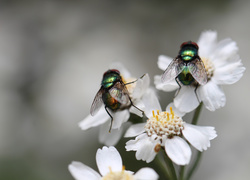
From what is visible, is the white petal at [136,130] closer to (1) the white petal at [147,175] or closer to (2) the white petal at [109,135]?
(2) the white petal at [109,135]

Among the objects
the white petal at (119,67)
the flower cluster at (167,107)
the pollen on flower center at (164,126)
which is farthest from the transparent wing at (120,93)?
the white petal at (119,67)

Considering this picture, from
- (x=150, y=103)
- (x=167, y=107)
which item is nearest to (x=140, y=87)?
(x=150, y=103)

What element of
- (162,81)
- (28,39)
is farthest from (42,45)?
(162,81)

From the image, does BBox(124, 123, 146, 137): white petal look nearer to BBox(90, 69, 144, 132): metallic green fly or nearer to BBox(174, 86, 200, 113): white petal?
BBox(90, 69, 144, 132): metallic green fly

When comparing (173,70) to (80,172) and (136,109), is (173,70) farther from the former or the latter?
(80,172)

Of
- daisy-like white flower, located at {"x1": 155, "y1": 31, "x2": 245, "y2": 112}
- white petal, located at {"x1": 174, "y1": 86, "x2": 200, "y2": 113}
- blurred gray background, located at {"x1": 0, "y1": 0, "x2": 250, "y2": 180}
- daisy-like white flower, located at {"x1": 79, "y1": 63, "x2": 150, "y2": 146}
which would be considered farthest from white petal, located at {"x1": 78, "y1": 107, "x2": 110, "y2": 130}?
blurred gray background, located at {"x1": 0, "y1": 0, "x2": 250, "y2": 180}
